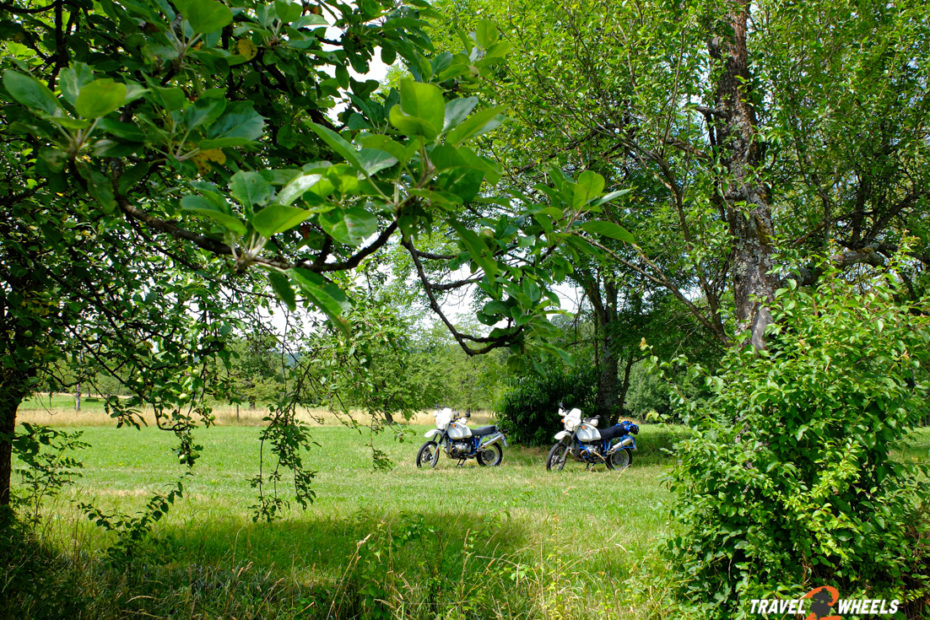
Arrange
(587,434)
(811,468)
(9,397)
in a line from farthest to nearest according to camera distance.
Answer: (587,434), (811,468), (9,397)

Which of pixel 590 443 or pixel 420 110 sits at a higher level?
pixel 420 110

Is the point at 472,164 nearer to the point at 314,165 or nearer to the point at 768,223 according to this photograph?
the point at 314,165

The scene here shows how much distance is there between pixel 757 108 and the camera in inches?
204

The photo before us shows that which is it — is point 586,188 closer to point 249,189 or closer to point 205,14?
point 249,189

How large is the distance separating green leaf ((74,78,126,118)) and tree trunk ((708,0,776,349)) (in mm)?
4386

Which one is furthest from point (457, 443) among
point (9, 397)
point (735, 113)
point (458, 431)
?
point (9, 397)

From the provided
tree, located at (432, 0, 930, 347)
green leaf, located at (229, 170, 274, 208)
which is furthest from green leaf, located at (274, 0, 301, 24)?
tree, located at (432, 0, 930, 347)

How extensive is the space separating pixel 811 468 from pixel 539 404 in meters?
10.7

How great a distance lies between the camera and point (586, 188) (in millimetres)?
1049

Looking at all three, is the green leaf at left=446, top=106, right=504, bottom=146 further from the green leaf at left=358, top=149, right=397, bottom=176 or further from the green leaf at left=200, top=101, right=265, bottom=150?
the green leaf at left=200, top=101, right=265, bottom=150

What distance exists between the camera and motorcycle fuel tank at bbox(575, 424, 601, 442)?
10.1 m

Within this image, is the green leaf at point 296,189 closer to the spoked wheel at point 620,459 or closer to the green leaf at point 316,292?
the green leaf at point 316,292

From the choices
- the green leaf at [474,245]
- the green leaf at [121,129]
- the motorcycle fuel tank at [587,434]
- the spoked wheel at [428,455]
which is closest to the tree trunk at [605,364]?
the motorcycle fuel tank at [587,434]

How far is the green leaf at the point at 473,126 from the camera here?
794 mm
